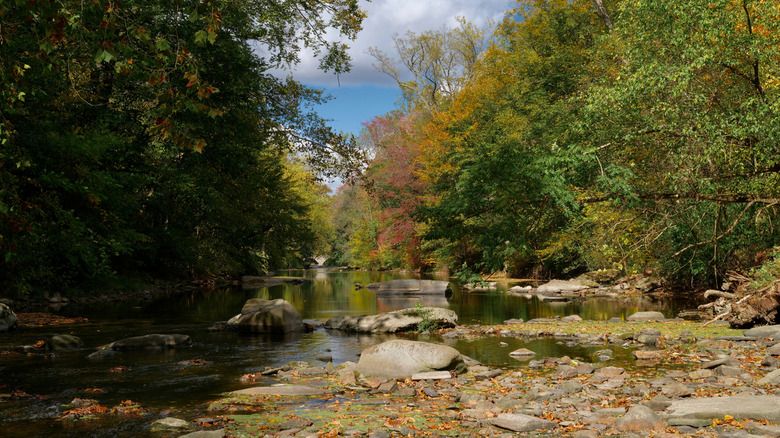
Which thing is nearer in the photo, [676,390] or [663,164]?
[676,390]

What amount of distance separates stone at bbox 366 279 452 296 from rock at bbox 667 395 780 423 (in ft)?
65.5

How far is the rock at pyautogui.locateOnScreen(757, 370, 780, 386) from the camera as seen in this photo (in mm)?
6903

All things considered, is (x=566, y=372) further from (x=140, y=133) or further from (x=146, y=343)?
(x=140, y=133)

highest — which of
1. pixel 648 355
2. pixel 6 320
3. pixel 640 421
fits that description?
pixel 6 320

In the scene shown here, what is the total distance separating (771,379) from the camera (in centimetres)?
698

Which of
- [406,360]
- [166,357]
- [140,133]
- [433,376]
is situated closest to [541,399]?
[433,376]

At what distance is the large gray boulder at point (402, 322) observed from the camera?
48.0 feet

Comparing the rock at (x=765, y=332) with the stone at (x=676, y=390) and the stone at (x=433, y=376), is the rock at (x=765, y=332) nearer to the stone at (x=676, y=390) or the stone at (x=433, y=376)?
the stone at (x=676, y=390)

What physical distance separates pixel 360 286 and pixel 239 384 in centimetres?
2369

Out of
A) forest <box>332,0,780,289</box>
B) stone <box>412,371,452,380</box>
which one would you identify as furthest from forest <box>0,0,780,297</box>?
stone <box>412,371,452,380</box>

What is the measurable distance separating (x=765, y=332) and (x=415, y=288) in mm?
17253

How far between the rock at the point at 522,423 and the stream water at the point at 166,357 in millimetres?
3496

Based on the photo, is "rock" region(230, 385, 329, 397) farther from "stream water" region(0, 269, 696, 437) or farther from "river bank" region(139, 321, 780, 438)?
"stream water" region(0, 269, 696, 437)

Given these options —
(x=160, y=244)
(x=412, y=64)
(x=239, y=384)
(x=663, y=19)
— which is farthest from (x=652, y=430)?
(x=412, y=64)
